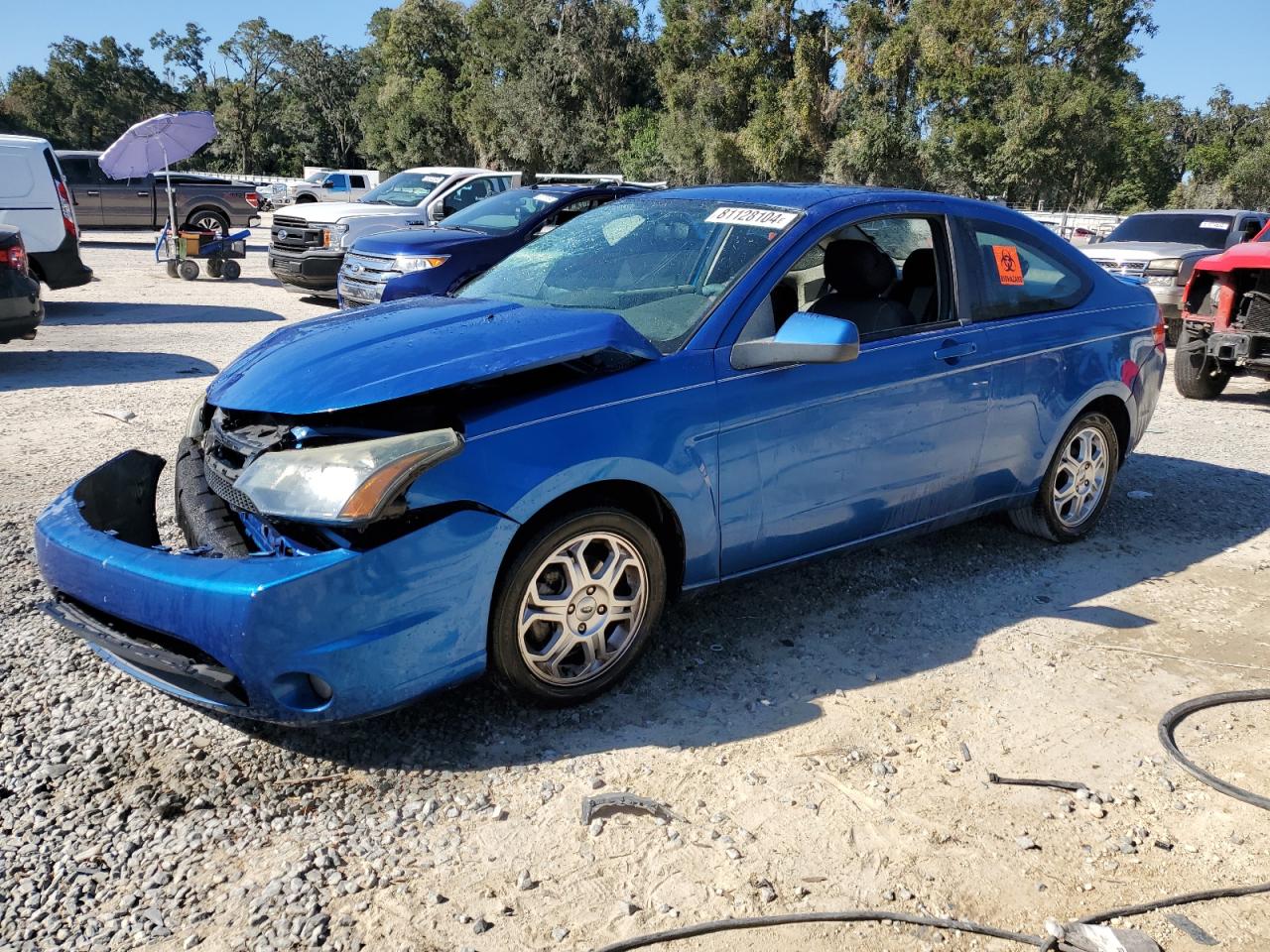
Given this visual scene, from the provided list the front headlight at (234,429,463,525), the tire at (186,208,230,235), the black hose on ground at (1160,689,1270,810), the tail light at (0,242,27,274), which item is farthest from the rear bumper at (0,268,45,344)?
the tire at (186,208,230,235)

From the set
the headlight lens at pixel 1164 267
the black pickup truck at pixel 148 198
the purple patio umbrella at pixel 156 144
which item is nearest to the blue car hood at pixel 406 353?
the headlight lens at pixel 1164 267

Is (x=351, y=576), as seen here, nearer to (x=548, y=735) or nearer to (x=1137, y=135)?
(x=548, y=735)

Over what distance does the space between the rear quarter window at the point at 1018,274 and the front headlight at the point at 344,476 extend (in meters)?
2.71

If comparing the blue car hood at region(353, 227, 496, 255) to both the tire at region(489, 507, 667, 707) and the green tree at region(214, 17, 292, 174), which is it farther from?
the green tree at region(214, 17, 292, 174)

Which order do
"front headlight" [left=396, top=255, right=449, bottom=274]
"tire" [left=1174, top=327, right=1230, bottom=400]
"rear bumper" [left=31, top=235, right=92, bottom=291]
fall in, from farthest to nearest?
"rear bumper" [left=31, top=235, right=92, bottom=291] < "front headlight" [left=396, top=255, right=449, bottom=274] < "tire" [left=1174, top=327, right=1230, bottom=400]

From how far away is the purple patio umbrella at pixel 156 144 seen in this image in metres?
15.5

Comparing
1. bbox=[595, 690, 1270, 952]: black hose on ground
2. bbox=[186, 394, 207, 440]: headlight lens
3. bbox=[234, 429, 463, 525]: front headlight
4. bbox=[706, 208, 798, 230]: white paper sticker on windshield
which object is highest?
bbox=[706, 208, 798, 230]: white paper sticker on windshield

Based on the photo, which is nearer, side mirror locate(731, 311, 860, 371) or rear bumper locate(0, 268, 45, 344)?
side mirror locate(731, 311, 860, 371)

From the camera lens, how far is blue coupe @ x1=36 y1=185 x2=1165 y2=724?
2.90m

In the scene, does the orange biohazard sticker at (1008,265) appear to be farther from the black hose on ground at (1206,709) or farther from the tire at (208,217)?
the tire at (208,217)

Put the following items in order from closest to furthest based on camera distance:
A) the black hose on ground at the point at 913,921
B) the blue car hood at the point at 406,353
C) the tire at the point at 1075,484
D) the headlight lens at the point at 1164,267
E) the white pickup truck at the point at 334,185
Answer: the black hose on ground at the point at 913,921, the blue car hood at the point at 406,353, the tire at the point at 1075,484, the headlight lens at the point at 1164,267, the white pickup truck at the point at 334,185

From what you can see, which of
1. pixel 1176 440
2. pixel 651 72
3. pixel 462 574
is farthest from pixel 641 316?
pixel 651 72

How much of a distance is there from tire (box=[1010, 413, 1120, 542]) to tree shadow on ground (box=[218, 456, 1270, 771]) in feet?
0.40

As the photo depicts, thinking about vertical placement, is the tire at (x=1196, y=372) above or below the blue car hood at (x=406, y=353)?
below
